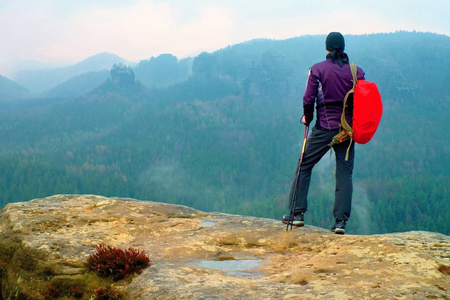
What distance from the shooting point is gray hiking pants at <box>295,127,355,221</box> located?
28.6ft

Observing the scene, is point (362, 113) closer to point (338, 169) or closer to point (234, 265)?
point (338, 169)

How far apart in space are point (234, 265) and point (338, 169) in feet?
9.48

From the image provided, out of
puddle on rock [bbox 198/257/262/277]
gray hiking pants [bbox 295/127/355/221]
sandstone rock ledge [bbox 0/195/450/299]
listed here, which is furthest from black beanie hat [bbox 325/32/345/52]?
puddle on rock [bbox 198/257/262/277]

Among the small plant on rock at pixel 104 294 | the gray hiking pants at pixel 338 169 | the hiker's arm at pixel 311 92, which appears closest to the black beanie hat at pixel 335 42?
the hiker's arm at pixel 311 92

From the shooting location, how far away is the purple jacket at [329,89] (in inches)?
337

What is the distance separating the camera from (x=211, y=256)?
789 cm

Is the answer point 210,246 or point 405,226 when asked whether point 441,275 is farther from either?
point 405,226

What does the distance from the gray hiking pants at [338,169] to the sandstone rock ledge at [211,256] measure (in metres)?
0.53

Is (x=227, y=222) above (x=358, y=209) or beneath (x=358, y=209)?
above

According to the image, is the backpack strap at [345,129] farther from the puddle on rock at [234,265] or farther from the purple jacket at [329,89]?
the puddle on rock at [234,265]

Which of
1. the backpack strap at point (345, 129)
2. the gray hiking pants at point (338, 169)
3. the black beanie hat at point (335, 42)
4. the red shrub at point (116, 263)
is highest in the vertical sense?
the black beanie hat at point (335, 42)

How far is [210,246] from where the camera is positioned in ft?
27.4

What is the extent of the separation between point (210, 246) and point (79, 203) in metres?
4.27

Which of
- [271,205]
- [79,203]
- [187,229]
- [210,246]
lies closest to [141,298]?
[210,246]
